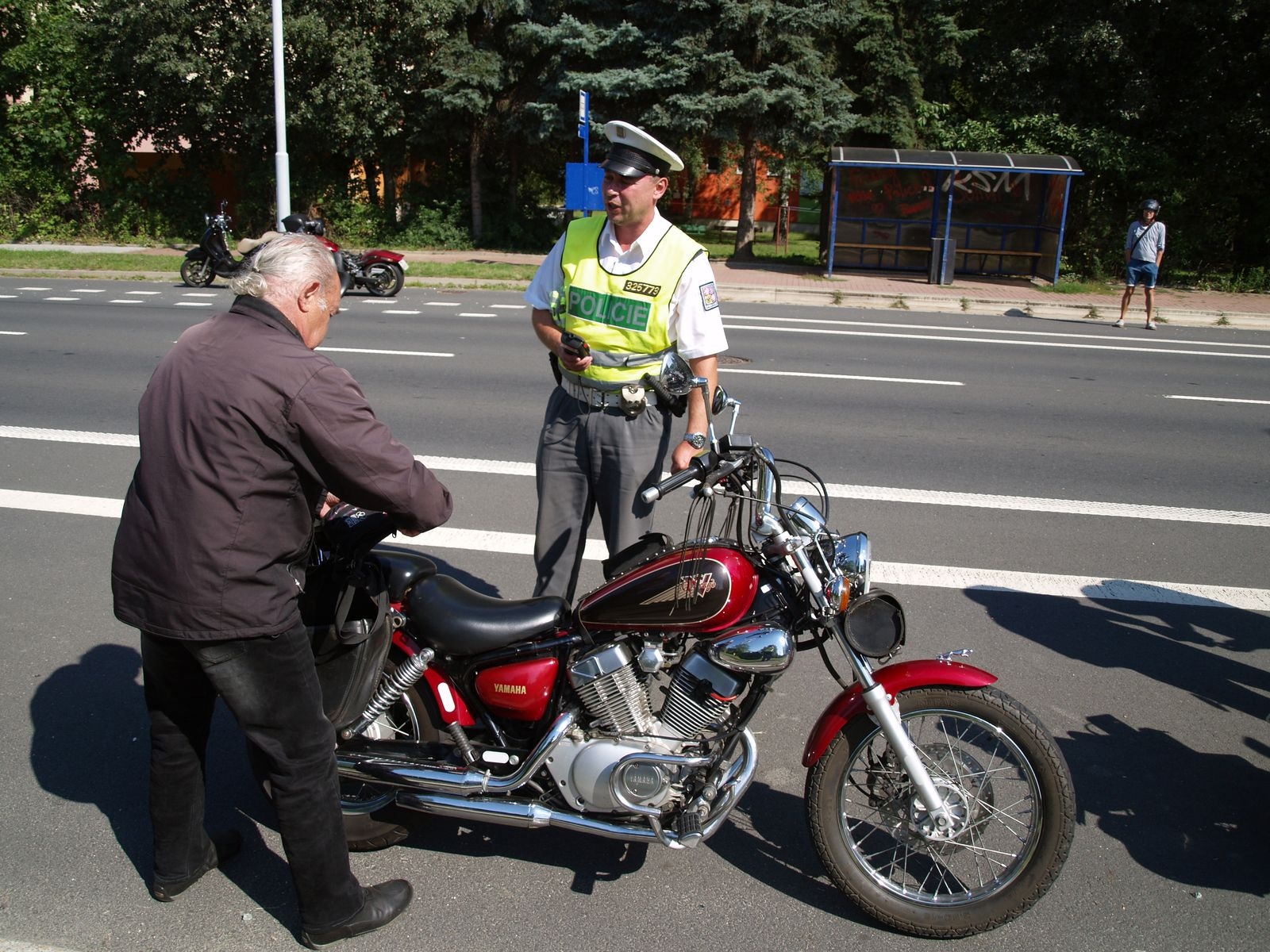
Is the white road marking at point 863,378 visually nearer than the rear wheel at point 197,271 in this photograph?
Yes

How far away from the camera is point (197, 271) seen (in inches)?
687

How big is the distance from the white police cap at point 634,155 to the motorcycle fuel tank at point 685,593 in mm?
1414

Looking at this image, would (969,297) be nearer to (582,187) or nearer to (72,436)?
(582,187)

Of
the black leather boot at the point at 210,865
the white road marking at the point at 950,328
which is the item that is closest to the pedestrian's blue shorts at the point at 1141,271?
the white road marking at the point at 950,328

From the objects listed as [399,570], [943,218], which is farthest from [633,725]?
[943,218]

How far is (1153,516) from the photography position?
6.38 metres

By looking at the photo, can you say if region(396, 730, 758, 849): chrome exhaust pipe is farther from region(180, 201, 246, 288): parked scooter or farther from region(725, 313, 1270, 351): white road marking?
region(180, 201, 246, 288): parked scooter

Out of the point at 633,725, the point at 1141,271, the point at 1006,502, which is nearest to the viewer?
the point at 633,725

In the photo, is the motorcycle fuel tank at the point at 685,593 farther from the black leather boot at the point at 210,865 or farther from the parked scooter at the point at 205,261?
the parked scooter at the point at 205,261

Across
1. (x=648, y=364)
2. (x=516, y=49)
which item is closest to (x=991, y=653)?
(x=648, y=364)

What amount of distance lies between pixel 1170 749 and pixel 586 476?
7.80 feet

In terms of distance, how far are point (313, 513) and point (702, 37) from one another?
2080 cm

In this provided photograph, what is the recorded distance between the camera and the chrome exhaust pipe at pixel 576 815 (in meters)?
2.81

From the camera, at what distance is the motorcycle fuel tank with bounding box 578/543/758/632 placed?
8.91 feet
